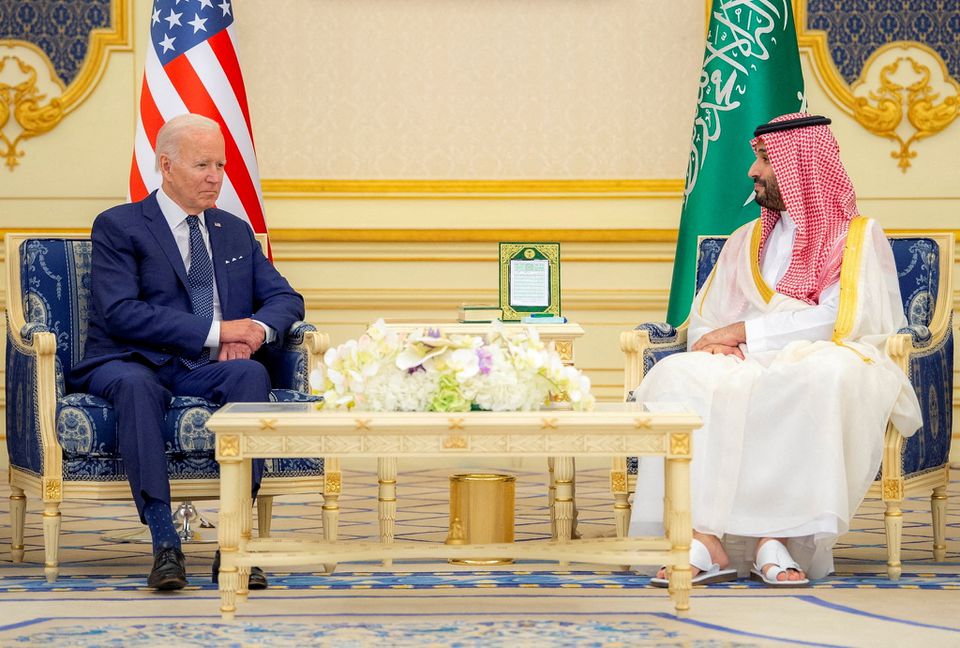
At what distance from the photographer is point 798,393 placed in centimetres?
382

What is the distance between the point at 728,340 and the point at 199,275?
1584 millimetres

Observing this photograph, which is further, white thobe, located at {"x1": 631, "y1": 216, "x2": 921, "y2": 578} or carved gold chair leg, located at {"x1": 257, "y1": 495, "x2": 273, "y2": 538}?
carved gold chair leg, located at {"x1": 257, "y1": 495, "x2": 273, "y2": 538}

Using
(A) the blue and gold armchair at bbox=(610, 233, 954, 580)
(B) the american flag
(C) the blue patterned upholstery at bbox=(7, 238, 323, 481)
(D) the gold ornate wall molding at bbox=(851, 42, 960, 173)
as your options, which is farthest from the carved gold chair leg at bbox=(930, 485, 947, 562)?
(B) the american flag

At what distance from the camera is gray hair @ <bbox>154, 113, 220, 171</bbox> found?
4156mm

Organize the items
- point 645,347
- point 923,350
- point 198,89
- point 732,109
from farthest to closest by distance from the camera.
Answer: point 732,109
point 198,89
point 645,347
point 923,350

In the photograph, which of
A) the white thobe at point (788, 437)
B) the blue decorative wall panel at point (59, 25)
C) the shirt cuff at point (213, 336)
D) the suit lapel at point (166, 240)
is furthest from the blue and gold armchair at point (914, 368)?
the blue decorative wall panel at point (59, 25)

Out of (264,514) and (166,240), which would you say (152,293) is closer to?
(166,240)

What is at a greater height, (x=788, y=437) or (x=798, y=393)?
(x=798, y=393)

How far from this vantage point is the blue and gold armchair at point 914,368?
3.92 m

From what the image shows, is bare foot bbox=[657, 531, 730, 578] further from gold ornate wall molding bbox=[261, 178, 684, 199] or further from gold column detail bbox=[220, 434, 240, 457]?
gold ornate wall molding bbox=[261, 178, 684, 199]

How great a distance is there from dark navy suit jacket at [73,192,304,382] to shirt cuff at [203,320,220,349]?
0.01 meters

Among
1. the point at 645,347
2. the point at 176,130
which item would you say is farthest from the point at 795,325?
the point at 176,130

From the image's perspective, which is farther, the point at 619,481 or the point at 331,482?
the point at 619,481

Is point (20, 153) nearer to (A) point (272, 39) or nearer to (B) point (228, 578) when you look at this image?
(A) point (272, 39)
